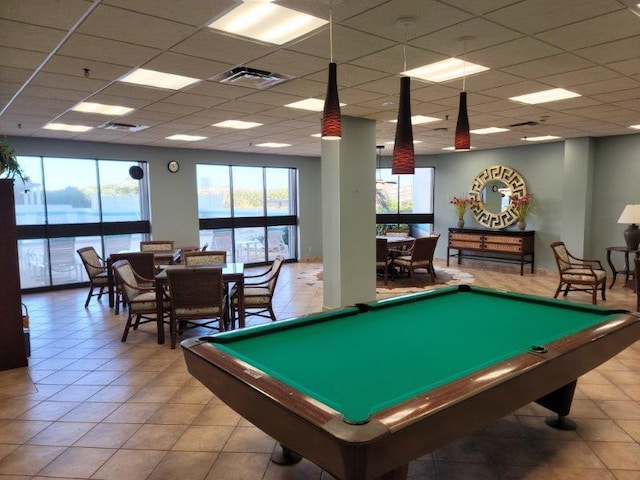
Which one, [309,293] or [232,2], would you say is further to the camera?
[309,293]

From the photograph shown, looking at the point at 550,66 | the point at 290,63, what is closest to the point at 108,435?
the point at 290,63

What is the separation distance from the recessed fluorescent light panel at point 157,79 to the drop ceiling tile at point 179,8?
1.25m

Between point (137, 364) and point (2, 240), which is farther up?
point (2, 240)

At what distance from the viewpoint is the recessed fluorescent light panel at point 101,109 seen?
16.7 ft

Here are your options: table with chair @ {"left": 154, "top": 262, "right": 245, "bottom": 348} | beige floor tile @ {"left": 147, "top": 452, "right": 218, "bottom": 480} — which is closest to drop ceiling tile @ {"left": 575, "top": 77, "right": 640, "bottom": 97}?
table with chair @ {"left": 154, "top": 262, "right": 245, "bottom": 348}

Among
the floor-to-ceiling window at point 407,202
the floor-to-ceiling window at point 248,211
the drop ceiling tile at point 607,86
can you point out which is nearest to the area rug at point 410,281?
the floor-to-ceiling window at point 248,211

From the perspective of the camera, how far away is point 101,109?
5328mm

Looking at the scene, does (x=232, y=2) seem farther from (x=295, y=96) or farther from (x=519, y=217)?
(x=519, y=217)

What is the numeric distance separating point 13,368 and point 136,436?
7.13 feet

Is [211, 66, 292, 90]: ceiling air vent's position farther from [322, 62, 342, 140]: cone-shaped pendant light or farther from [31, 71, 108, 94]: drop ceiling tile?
[322, 62, 342, 140]: cone-shaped pendant light

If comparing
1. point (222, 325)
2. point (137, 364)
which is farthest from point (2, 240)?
point (222, 325)

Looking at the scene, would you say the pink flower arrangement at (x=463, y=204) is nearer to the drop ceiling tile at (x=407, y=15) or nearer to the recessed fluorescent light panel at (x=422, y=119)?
the recessed fluorescent light panel at (x=422, y=119)

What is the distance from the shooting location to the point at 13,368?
14.0ft

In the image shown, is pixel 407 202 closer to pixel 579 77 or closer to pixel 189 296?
pixel 579 77
